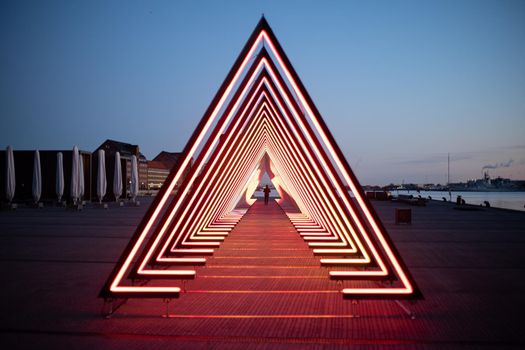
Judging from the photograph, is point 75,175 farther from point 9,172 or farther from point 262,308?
point 262,308

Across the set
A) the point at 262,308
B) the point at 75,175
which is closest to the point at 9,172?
the point at 75,175

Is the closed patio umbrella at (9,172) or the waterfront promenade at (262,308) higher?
the closed patio umbrella at (9,172)

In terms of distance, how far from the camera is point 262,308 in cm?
627

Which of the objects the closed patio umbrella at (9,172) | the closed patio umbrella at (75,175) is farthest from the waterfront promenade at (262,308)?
the closed patio umbrella at (9,172)

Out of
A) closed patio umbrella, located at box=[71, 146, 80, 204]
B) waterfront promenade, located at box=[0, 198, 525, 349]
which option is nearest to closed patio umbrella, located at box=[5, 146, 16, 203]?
closed patio umbrella, located at box=[71, 146, 80, 204]

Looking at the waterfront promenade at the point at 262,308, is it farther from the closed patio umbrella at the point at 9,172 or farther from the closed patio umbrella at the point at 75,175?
the closed patio umbrella at the point at 9,172

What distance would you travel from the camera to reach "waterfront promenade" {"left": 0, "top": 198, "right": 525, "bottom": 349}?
199 inches

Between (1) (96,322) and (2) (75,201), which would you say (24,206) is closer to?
Answer: (2) (75,201)

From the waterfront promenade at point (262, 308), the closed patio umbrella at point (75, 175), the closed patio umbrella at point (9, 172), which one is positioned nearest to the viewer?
the waterfront promenade at point (262, 308)

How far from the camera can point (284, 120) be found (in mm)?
10609

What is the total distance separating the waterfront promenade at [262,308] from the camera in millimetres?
5055

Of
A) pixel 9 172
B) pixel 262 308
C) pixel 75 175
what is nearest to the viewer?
pixel 262 308

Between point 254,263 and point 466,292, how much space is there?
4.23 meters

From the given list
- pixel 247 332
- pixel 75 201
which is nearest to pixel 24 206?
pixel 75 201
